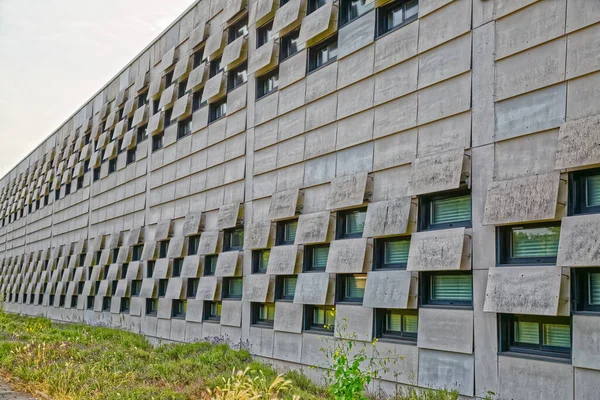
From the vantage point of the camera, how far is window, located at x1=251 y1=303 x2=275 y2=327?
16.3 m

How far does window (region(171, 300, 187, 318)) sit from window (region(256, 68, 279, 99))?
770 cm

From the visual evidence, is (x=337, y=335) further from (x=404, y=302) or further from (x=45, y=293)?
(x=45, y=293)

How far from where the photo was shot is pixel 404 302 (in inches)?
445

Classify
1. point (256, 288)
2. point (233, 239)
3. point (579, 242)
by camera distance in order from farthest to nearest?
point (233, 239) → point (256, 288) → point (579, 242)

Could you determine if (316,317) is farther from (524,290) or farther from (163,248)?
(163,248)

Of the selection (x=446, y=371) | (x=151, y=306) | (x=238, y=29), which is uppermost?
(x=238, y=29)

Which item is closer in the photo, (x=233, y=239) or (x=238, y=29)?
(x=233, y=239)

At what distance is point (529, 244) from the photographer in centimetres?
955

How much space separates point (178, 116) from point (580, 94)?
51.7 ft

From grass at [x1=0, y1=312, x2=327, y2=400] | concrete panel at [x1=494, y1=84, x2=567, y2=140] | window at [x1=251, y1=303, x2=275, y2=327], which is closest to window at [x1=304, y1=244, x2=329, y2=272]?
window at [x1=251, y1=303, x2=275, y2=327]

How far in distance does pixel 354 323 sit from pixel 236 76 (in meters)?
9.39

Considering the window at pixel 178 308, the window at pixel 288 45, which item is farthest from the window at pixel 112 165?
the window at pixel 288 45

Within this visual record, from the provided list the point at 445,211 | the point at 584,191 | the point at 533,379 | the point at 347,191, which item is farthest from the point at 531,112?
the point at 347,191

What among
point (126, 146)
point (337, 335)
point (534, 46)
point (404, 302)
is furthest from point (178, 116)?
point (534, 46)
